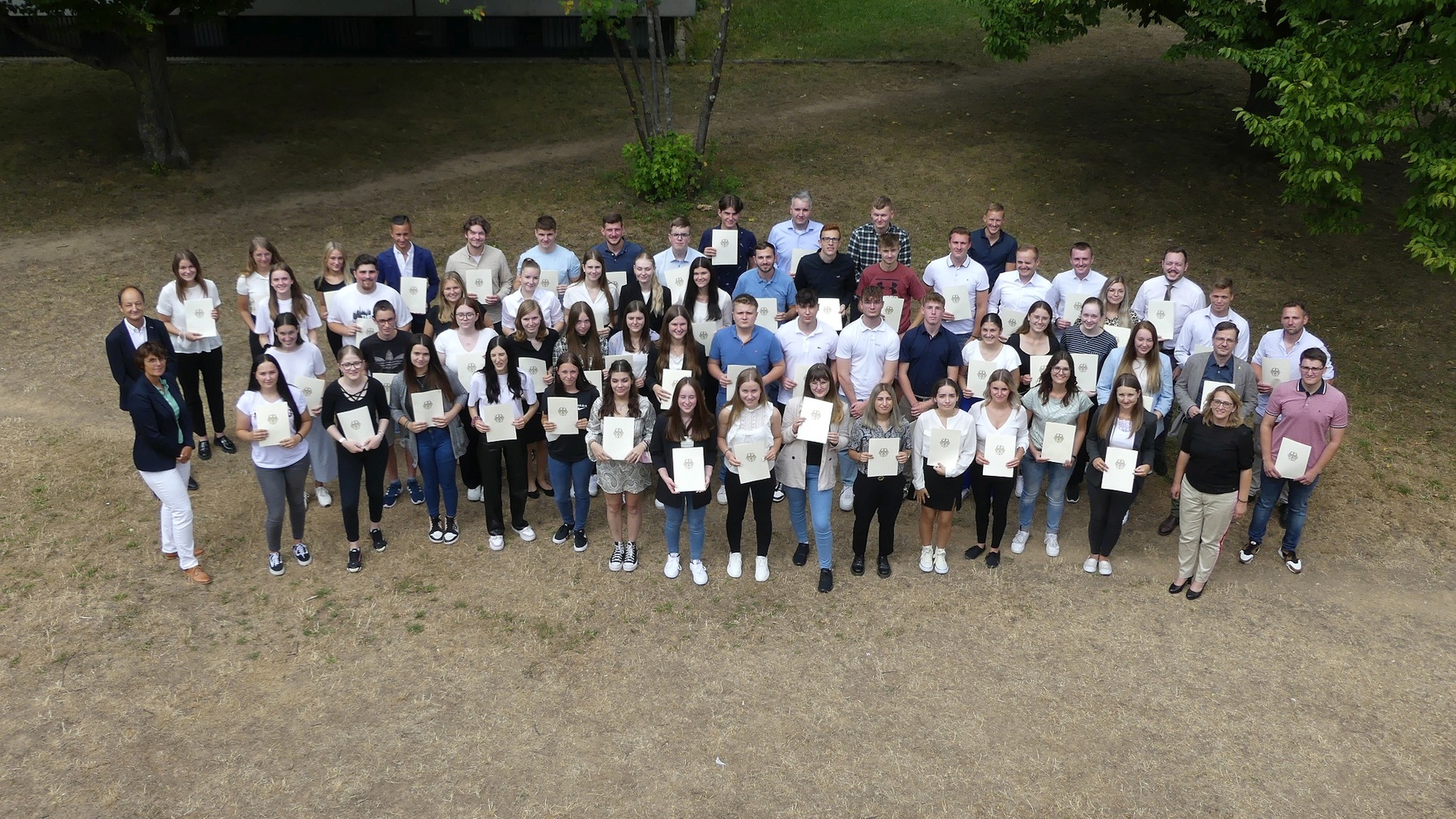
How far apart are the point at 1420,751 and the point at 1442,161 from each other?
694cm

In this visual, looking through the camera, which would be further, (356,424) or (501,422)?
(501,422)

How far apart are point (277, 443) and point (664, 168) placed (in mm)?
10154

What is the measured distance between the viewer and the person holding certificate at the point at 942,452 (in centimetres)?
867

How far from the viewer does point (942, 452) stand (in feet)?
28.8

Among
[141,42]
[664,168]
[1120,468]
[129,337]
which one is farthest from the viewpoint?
[141,42]

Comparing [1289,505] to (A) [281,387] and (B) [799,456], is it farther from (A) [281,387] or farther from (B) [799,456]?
(A) [281,387]

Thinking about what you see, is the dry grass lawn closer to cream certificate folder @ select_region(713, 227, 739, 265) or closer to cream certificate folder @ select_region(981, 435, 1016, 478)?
cream certificate folder @ select_region(981, 435, 1016, 478)

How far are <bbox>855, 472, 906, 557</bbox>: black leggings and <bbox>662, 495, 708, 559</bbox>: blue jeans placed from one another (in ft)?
4.40

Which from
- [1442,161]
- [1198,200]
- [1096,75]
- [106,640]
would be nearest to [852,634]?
[106,640]

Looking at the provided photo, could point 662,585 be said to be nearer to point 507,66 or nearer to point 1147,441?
point 1147,441

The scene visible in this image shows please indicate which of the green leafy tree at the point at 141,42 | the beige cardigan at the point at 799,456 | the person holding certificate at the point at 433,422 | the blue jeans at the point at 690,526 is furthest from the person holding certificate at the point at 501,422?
the green leafy tree at the point at 141,42

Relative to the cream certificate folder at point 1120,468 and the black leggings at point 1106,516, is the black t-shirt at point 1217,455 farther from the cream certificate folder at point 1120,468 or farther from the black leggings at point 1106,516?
the black leggings at point 1106,516

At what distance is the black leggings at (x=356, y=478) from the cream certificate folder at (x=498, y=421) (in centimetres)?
93

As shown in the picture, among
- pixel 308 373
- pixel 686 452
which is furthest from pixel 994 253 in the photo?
pixel 308 373
